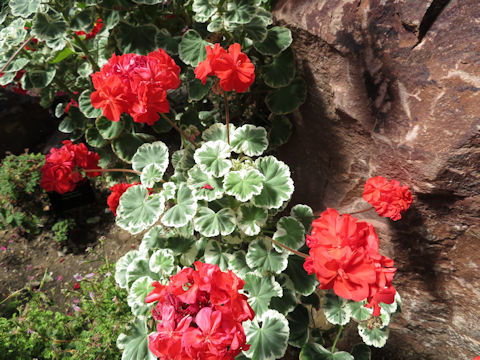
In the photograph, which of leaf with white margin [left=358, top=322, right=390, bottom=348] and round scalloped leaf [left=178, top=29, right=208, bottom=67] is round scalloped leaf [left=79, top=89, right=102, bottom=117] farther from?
leaf with white margin [left=358, top=322, right=390, bottom=348]

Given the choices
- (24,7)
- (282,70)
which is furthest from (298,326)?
(24,7)

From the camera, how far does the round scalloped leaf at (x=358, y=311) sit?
135cm

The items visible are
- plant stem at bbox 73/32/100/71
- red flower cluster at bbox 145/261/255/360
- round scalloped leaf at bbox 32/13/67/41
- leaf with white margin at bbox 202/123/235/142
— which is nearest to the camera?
red flower cluster at bbox 145/261/255/360

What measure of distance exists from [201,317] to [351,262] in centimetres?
38

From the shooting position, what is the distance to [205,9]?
1559mm

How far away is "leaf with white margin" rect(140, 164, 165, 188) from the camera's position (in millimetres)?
1457

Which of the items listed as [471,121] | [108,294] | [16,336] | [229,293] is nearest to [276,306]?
[229,293]

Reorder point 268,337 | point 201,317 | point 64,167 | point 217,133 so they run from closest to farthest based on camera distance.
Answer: point 201,317 < point 268,337 < point 217,133 < point 64,167

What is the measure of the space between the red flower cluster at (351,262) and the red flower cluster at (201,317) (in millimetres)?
219

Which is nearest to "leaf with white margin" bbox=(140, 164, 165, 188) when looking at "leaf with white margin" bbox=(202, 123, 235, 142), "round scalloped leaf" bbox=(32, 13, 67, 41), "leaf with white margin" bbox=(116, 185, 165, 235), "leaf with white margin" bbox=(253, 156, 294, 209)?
"leaf with white margin" bbox=(116, 185, 165, 235)

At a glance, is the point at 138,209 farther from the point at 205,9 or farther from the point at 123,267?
the point at 205,9

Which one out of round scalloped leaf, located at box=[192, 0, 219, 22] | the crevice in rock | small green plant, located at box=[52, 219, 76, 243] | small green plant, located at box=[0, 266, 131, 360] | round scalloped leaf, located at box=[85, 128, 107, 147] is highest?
the crevice in rock

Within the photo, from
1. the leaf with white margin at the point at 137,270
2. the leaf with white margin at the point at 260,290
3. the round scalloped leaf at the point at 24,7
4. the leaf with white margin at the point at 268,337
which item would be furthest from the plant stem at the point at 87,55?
the leaf with white margin at the point at 268,337

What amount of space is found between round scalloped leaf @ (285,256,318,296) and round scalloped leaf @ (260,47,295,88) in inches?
29.8
